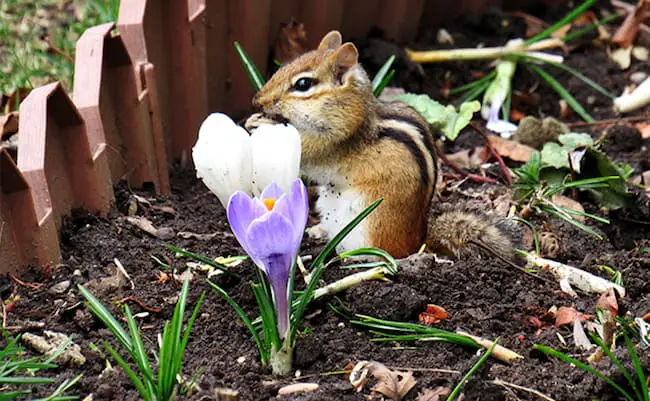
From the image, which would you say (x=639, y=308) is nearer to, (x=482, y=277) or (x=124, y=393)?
(x=482, y=277)

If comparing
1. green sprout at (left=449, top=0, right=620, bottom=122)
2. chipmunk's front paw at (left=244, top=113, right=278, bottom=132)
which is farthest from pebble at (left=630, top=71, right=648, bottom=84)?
chipmunk's front paw at (left=244, top=113, right=278, bottom=132)

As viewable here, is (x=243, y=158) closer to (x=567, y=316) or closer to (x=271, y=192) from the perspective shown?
(x=271, y=192)

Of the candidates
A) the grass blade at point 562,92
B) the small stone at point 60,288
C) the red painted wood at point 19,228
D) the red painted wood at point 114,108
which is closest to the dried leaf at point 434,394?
the small stone at point 60,288

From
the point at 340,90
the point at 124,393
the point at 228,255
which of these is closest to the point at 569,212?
the point at 340,90

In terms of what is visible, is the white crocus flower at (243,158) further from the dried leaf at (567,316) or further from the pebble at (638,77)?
the pebble at (638,77)

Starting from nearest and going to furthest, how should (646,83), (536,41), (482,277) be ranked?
1. (482,277)
2. (646,83)
3. (536,41)

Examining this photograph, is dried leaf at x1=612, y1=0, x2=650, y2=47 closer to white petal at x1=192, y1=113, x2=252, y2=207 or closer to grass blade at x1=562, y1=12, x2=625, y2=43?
grass blade at x1=562, y1=12, x2=625, y2=43
